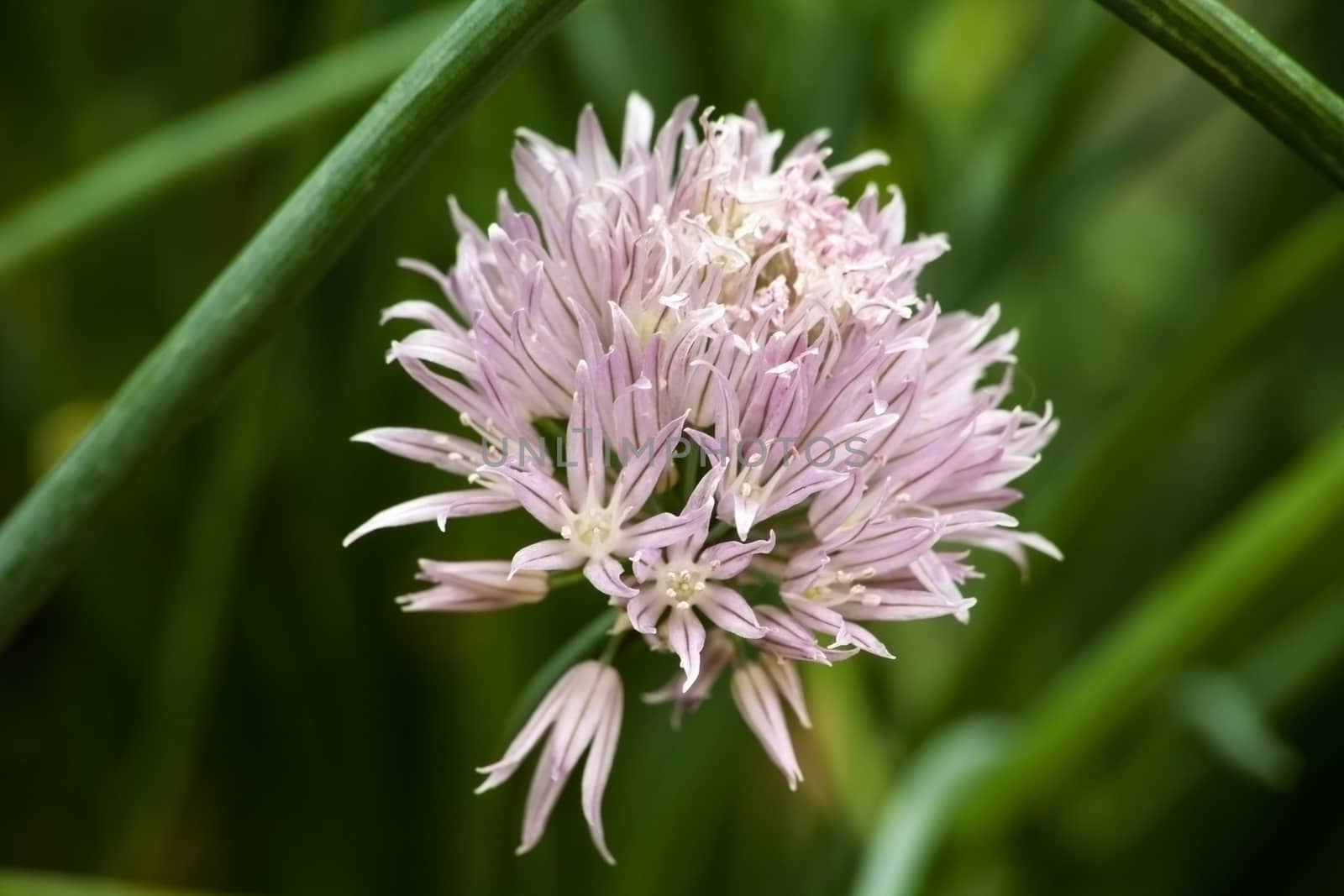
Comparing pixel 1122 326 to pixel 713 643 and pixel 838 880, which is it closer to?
pixel 838 880

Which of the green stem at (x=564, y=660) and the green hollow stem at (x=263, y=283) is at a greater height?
the green hollow stem at (x=263, y=283)

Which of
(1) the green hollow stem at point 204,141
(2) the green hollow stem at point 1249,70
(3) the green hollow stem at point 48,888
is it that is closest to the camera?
(2) the green hollow stem at point 1249,70

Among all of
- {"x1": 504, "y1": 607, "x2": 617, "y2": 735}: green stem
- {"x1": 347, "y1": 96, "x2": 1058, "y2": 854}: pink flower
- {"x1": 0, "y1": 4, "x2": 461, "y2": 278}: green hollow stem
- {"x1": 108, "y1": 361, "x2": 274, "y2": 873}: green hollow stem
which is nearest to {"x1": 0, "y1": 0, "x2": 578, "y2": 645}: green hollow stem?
{"x1": 347, "y1": 96, "x2": 1058, "y2": 854}: pink flower

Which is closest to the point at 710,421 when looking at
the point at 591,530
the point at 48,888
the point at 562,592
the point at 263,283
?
the point at 591,530

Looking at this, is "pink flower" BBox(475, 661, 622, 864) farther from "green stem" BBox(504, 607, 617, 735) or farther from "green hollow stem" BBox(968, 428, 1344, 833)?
"green hollow stem" BBox(968, 428, 1344, 833)

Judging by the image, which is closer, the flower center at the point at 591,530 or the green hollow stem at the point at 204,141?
the flower center at the point at 591,530

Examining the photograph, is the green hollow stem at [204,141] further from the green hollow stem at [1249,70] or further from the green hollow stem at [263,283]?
the green hollow stem at [1249,70]

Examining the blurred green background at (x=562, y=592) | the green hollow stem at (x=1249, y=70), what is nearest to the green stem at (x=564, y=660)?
the green hollow stem at (x=1249, y=70)
